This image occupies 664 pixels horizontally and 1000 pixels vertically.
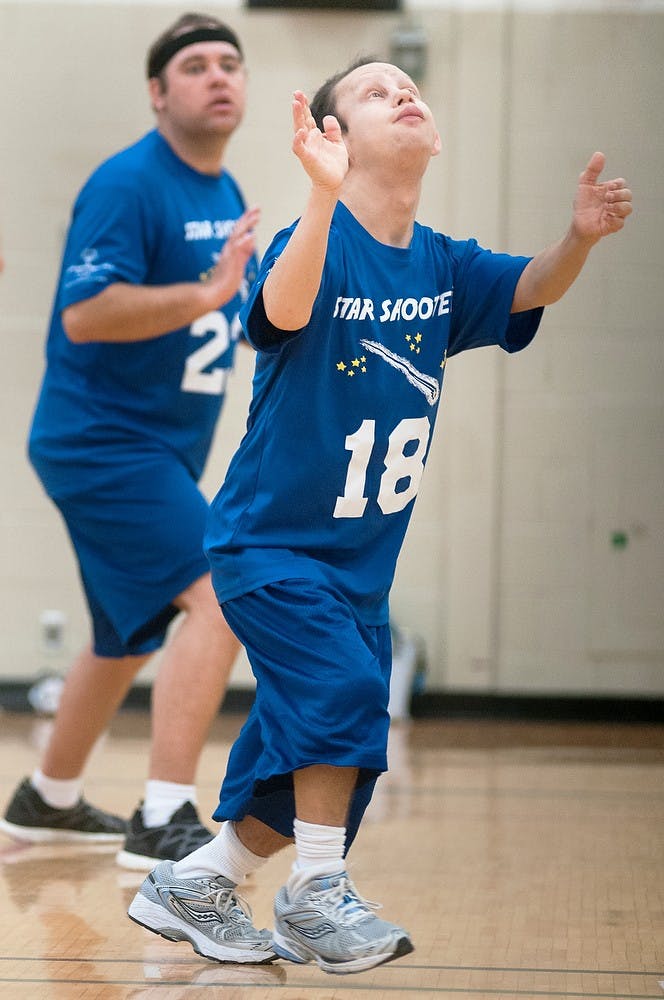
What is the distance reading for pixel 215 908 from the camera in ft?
7.42

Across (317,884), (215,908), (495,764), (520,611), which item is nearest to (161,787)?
(215,908)

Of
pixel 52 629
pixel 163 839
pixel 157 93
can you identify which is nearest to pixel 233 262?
pixel 157 93

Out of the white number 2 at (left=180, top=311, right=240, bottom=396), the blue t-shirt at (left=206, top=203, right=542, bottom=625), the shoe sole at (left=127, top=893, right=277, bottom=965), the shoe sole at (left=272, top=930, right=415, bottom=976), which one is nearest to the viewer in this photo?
the shoe sole at (left=272, top=930, right=415, bottom=976)

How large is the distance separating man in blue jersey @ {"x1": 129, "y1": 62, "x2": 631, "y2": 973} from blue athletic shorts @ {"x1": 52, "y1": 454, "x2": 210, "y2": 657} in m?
0.80

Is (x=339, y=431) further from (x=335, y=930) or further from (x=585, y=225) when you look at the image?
(x=335, y=930)

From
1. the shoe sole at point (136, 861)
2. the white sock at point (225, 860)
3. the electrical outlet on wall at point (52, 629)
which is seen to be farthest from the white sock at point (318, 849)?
the electrical outlet on wall at point (52, 629)

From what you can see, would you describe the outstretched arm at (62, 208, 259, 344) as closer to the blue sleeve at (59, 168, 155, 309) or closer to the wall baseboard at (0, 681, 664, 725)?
the blue sleeve at (59, 168, 155, 309)

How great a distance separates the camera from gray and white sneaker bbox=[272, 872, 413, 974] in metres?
1.94

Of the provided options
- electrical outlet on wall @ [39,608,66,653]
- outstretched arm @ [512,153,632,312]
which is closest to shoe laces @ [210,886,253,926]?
outstretched arm @ [512,153,632,312]

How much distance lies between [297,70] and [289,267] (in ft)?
10.8

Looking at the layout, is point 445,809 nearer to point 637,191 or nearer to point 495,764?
point 495,764

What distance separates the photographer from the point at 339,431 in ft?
7.06

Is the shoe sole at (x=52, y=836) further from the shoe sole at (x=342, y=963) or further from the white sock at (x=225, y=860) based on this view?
the shoe sole at (x=342, y=963)

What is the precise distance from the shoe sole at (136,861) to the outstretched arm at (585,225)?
140cm
